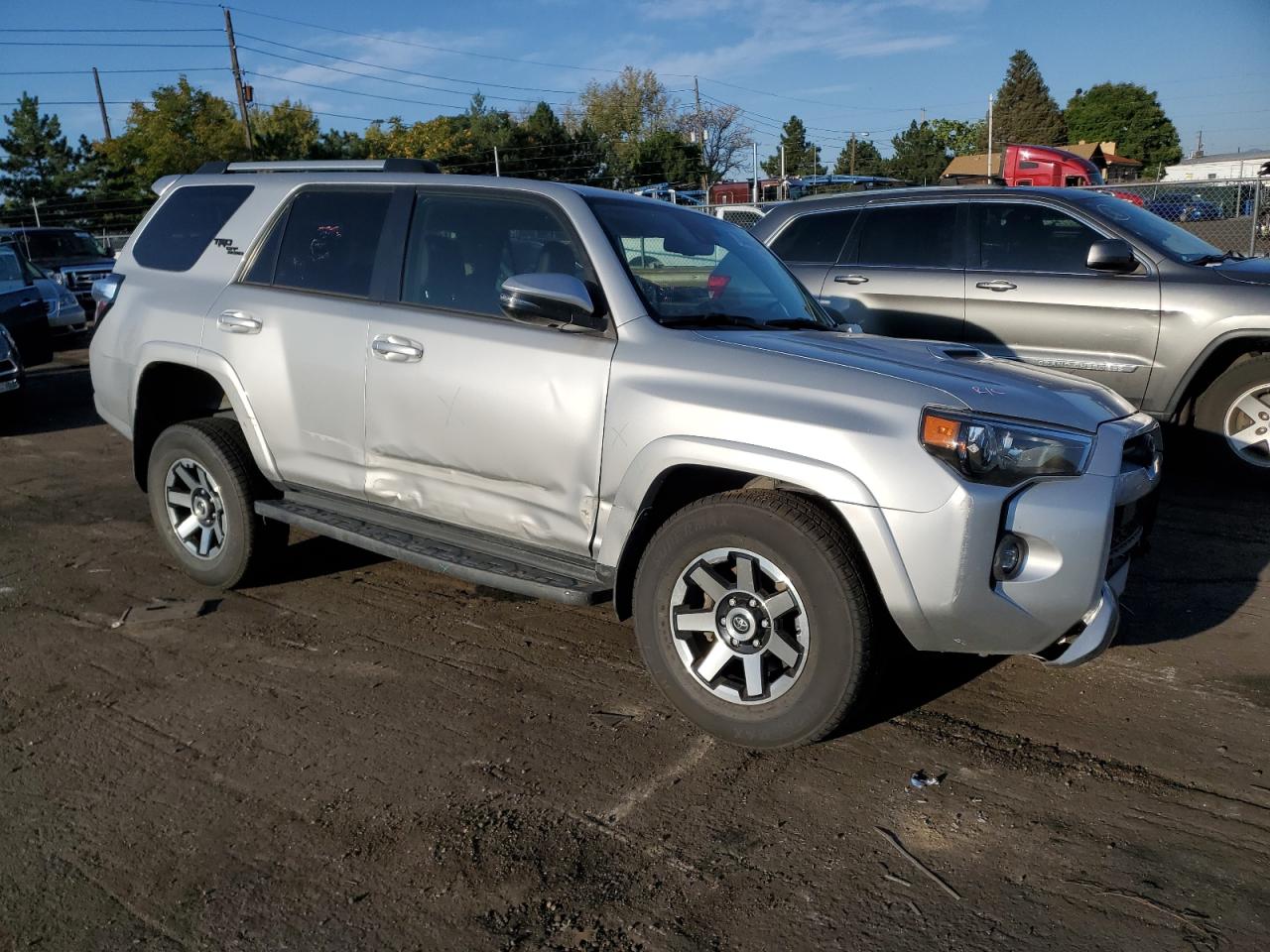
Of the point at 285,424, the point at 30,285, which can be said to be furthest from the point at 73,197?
the point at 285,424

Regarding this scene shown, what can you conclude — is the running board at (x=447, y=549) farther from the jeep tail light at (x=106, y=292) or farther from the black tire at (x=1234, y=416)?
the black tire at (x=1234, y=416)

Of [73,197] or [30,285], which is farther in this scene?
[73,197]

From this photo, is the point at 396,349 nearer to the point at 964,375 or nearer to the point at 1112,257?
the point at 964,375

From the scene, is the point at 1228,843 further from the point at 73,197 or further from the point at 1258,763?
the point at 73,197

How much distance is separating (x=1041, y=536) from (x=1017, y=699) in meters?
1.03

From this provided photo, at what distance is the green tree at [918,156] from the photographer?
76.5 metres

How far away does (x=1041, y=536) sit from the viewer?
3.09 meters

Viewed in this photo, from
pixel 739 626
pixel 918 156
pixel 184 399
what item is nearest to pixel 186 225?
pixel 184 399

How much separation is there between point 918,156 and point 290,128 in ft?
154

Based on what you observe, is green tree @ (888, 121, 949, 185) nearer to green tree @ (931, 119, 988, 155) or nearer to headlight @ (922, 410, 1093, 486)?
green tree @ (931, 119, 988, 155)

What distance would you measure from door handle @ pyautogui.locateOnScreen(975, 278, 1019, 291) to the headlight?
172 inches

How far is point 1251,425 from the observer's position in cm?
657

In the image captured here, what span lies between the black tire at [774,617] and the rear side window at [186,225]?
3.04 meters

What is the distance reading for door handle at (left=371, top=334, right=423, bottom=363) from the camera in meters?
4.19
